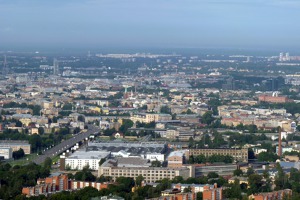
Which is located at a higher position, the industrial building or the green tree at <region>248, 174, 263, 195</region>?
the green tree at <region>248, 174, 263, 195</region>

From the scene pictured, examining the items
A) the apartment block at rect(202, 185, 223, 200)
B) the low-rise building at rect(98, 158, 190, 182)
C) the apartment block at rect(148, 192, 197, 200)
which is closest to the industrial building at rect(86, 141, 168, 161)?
the low-rise building at rect(98, 158, 190, 182)

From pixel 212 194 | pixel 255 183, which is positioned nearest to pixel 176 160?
pixel 255 183

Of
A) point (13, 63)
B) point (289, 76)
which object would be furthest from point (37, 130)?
point (13, 63)

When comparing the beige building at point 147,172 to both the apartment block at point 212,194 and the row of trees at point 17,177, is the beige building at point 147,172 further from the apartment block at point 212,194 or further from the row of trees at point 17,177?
the apartment block at point 212,194

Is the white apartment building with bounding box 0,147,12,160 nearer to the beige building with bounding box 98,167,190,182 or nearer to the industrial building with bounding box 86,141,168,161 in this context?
the industrial building with bounding box 86,141,168,161

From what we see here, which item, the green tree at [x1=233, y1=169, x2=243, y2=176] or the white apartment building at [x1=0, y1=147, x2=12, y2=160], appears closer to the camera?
the green tree at [x1=233, y1=169, x2=243, y2=176]

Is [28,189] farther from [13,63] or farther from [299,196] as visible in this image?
[13,63]
